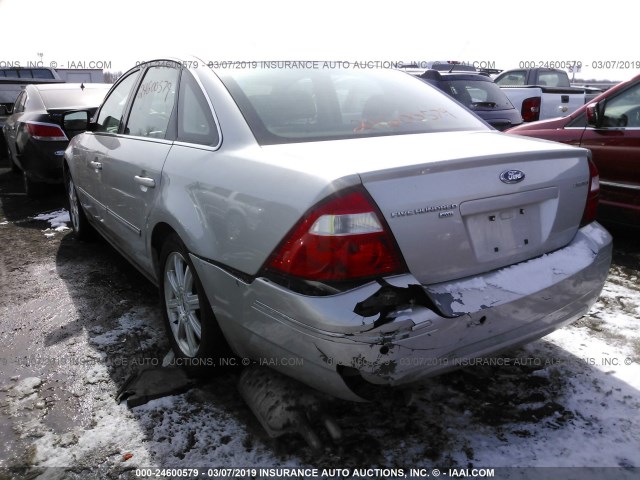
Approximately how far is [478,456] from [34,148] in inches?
260

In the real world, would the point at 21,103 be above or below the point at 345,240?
above

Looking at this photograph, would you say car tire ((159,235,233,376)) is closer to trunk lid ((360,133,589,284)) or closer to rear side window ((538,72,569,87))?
trunk lid ((360,133,589,284))

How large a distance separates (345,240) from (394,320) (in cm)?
32

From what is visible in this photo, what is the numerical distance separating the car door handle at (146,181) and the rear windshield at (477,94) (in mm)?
6261

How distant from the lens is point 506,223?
83.4 inches

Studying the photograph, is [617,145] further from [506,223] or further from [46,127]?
[46,127]

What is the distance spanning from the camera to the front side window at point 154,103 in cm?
299

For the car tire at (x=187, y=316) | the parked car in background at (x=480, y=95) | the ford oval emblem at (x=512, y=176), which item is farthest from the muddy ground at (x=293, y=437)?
the parked car in background at (x=480, y=95)

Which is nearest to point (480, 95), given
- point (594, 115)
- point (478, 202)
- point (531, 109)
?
point (531, 109)

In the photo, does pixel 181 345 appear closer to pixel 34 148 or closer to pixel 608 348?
pixel 608 348

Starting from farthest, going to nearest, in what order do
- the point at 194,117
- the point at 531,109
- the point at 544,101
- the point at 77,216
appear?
the point at 544,101 < the point at 531,109 < the point at 77,216 < the point at 194,117

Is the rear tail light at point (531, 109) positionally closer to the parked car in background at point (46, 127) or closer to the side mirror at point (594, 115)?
the side mirror at point (594, 115)

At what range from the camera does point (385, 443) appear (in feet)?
7.30

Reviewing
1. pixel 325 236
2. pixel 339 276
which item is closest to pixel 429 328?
pixel 339 276
